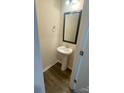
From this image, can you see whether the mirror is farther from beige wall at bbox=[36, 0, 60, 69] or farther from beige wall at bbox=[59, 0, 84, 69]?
beige wall at bbox=[36, 0, 60, 69]

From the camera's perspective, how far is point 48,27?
99.1 inches

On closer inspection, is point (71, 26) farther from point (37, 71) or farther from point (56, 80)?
point (37, 71)

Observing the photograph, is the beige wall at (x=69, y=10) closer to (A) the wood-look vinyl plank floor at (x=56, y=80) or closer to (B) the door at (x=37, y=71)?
(A) the wood-look vinyl plank floor at (x=56, y=80)

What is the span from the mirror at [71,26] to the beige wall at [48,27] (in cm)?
31

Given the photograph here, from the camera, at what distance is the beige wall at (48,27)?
88.5 inches

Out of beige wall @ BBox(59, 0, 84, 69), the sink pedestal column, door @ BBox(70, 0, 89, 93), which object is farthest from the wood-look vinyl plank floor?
beige wall @ BBox(59, 0, 84, 69)

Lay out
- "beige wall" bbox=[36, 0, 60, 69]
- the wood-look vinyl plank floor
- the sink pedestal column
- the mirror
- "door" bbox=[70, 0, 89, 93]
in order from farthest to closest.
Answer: the sink pedestal column → the mirror → "beige wall" bbox=[36, 0, 60, 69] → the wood-look vinyl plank floor → "door" bbox=[70, 0, 89, 93]

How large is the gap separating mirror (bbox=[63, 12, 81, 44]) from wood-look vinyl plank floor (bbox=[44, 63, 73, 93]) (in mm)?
1014

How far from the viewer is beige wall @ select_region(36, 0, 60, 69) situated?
225cm
